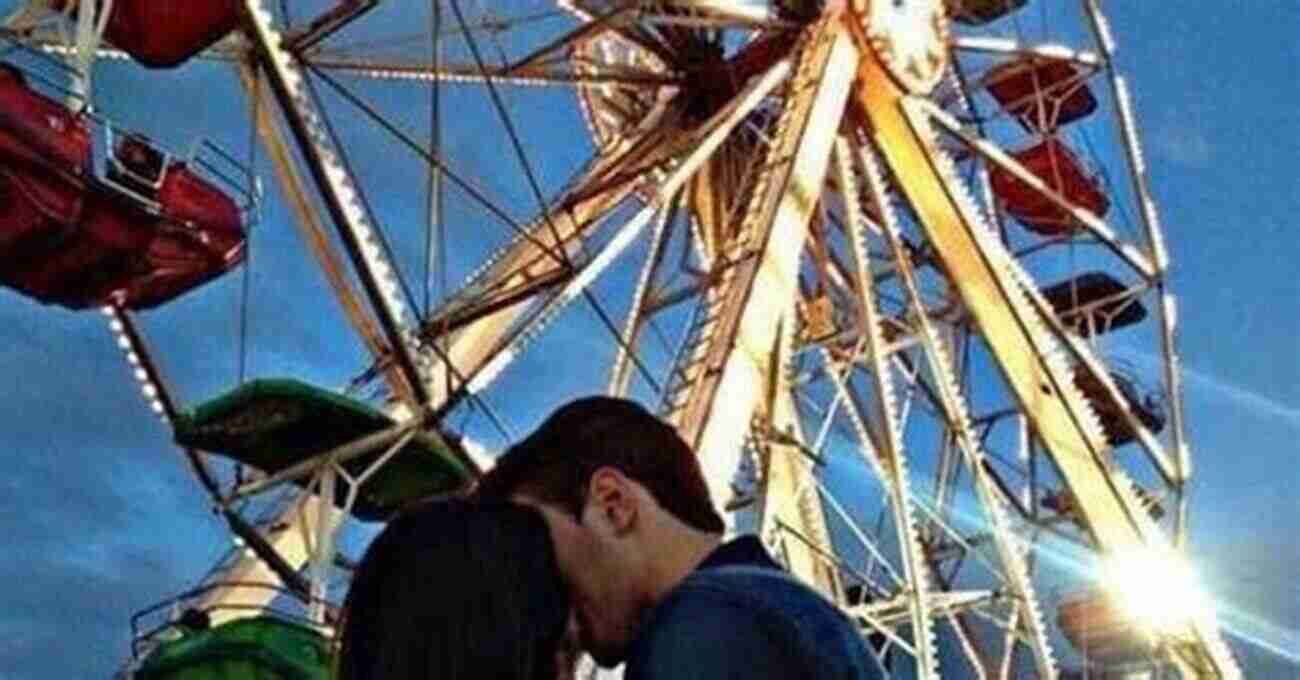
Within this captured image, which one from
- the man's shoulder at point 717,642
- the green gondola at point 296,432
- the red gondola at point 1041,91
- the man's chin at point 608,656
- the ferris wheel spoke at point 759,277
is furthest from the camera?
the red gondola at point 1041,91

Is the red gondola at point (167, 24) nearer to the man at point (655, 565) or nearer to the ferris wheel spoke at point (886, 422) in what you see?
the ferris wheel spoke at point (886, 422)

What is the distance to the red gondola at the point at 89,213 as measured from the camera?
1141 cm

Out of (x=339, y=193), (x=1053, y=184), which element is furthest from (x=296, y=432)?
(x=1053, y=184)

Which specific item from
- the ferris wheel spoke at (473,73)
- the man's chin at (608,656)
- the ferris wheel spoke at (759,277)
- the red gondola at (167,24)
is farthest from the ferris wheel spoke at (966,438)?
the man's chin at (608,656)

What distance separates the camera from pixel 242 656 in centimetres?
903

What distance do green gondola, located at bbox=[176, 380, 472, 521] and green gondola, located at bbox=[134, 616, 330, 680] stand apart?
10.9ft

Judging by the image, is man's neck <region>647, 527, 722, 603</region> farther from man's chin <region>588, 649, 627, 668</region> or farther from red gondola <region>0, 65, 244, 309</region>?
red gondola <region>0, 65, 244, 309</region>

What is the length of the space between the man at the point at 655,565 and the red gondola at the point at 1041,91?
19.5 metres

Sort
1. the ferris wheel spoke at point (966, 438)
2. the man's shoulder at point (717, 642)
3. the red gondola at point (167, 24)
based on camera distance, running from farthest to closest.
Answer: the ferris wheel spoke at point (966, 438)
the red gondola at point (167, 24)
the man's shoulder at point (717, 642)

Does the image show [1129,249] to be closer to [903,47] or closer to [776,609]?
[903,47]

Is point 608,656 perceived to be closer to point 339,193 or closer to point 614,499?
point 614,499

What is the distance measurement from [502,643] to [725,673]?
0.20 metres

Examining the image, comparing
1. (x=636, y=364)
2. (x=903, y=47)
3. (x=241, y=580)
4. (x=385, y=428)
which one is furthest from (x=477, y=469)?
(x=903, y=47)

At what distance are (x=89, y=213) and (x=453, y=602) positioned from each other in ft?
34.2
